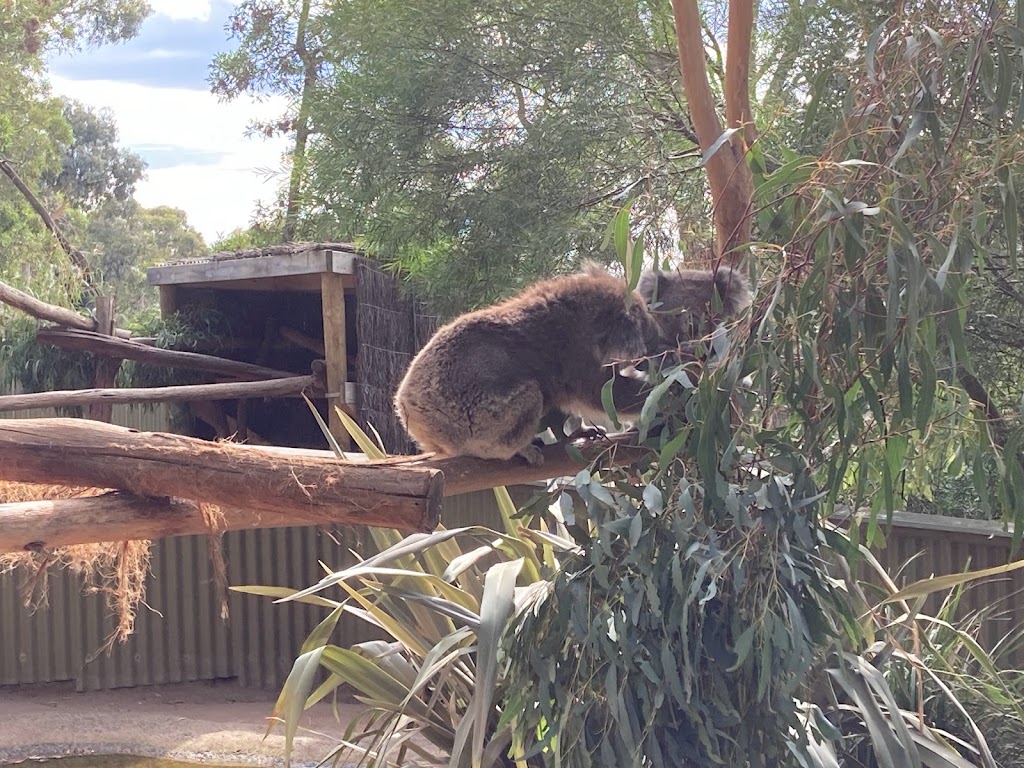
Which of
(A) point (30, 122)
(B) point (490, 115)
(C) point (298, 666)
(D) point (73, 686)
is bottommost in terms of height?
(D) point (73, 686)

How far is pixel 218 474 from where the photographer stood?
2570 mm

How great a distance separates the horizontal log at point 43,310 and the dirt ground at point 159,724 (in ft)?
8.18

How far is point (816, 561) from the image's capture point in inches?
83.0

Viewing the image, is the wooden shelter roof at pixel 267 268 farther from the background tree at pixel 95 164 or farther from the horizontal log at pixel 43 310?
the background tree at pixel 95 164

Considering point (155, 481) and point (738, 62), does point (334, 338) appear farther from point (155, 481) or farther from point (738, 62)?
point (155, 481)

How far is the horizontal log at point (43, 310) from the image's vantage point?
540cm

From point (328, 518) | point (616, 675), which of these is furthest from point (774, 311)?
point (328, 518)

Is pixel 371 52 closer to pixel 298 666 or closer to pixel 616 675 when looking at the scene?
pixel 298 666

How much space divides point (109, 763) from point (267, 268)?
3174 millimetres

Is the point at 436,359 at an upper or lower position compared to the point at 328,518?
upper

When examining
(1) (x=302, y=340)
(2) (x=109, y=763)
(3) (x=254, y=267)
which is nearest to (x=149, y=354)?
(3) (x=254, y=267)

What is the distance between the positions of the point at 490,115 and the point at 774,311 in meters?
3.53

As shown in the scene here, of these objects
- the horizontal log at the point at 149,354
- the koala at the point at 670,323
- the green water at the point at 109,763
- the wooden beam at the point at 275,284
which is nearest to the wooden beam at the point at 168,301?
the wooden beam at the point at 275,284

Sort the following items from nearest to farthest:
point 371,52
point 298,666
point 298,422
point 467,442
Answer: point 298,666, point 467,442, point 371,52, point 298,422
